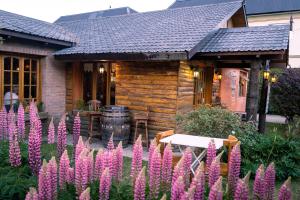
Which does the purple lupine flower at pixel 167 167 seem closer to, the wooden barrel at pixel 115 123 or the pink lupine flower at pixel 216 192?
the pink lupine flower at pixel 216 192

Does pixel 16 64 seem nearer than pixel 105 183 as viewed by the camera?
No

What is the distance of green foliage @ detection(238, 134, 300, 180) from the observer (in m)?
6.41

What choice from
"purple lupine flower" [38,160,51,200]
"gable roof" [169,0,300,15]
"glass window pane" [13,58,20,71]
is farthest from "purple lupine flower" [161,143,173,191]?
"gable roof" [169,0,300,15]

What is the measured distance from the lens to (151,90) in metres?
9.40

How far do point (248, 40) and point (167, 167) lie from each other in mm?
7350

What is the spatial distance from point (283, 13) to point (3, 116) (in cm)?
2894

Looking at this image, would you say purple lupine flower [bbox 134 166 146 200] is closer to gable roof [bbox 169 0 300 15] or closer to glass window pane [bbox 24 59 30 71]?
glass window pane [bbox 24 59 30 71]

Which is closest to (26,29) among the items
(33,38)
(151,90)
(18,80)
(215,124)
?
(33,38)

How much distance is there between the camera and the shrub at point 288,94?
13188 millimetres

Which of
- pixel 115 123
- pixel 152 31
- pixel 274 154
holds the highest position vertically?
pixel 152 31

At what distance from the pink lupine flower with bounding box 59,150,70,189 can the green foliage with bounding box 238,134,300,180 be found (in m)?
4.58

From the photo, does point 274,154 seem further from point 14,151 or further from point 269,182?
point 14,151

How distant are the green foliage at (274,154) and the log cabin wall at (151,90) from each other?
271 centimetres

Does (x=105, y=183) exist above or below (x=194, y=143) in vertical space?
above
